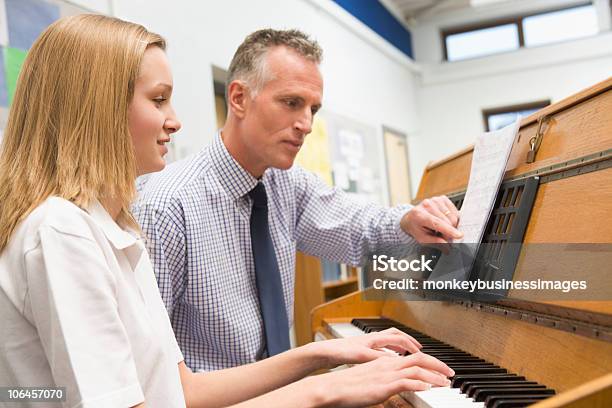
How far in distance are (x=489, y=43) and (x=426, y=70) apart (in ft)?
2.69

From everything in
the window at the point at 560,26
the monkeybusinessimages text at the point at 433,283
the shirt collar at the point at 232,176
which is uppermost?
the window at the point at 560,26

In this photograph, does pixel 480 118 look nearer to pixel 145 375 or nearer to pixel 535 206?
pixel 535 206

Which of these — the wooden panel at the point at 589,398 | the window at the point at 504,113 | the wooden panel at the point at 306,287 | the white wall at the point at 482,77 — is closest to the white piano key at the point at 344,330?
the wooden panel at the point at 589,398

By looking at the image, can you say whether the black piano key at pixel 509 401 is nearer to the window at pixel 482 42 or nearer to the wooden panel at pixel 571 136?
the wooden panel at pixel 571 136

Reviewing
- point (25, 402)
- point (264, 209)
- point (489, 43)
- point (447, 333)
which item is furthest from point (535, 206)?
point (489, 43)

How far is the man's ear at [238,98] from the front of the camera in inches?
77.5

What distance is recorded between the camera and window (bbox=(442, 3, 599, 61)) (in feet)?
24.8

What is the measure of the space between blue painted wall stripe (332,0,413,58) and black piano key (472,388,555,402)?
5201mm

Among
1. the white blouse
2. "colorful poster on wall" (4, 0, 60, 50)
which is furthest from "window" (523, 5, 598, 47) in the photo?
the white blouse

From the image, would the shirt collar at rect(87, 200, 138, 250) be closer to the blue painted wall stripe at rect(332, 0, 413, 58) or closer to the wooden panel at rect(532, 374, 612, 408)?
the wooden panel at rect(532, 374, 612, 408)

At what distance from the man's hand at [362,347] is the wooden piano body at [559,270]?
0.31 ft

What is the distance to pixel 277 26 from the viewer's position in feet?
14.9

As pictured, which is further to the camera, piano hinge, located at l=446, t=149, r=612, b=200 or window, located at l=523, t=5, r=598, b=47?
window, located at l=523, t=5, r=598, b=47

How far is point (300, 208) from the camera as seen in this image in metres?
2.12
